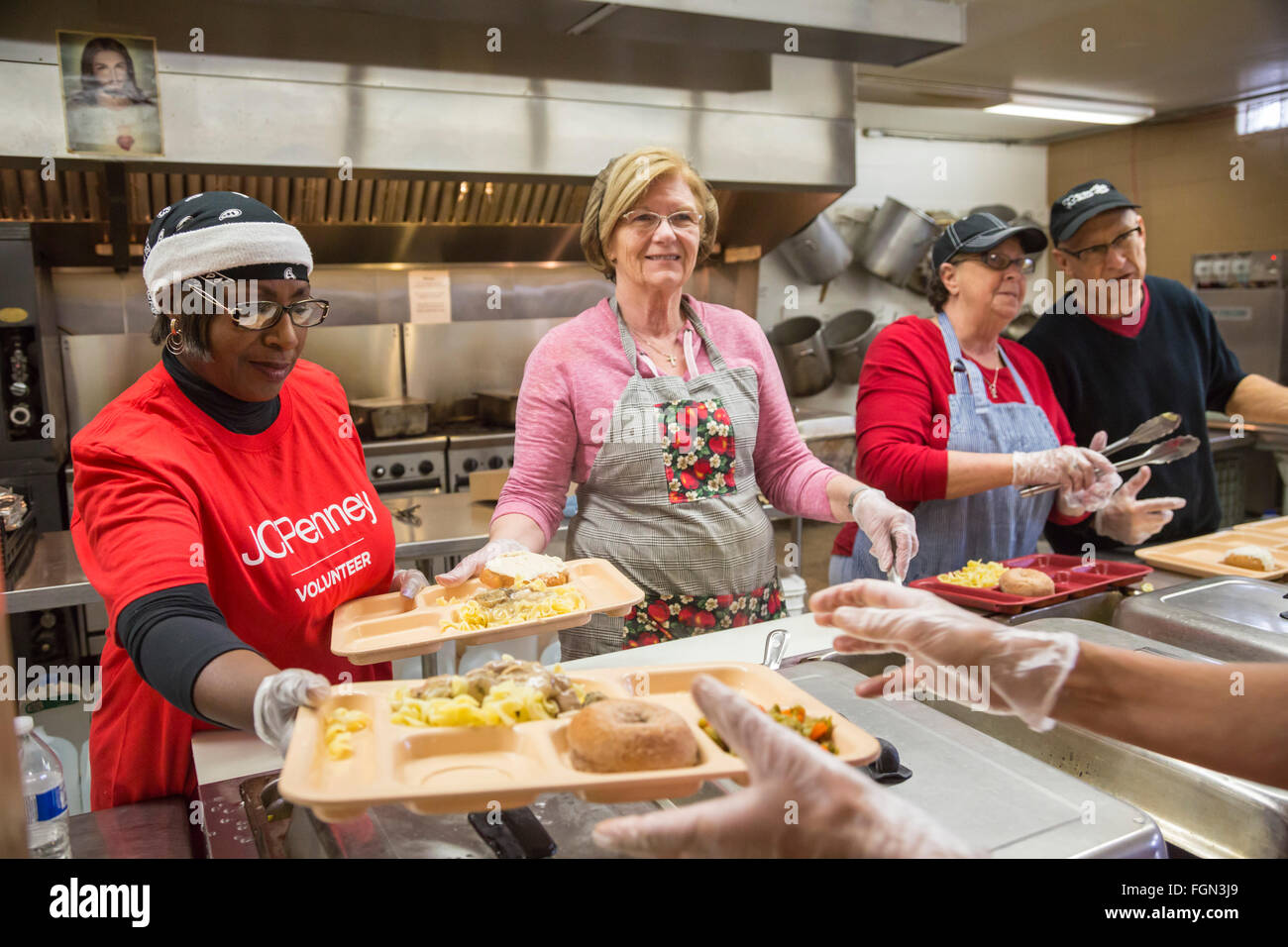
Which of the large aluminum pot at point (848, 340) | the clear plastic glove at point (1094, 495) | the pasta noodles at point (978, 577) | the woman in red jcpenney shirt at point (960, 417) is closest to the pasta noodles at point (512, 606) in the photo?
the pasta noodles at point (978, 577)

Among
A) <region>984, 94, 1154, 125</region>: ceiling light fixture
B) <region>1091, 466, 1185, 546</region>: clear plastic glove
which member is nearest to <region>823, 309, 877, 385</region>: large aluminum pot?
<region>984, 94, 1154, 125</region>: ceiling light fixture

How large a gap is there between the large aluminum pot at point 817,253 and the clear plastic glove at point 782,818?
605cm

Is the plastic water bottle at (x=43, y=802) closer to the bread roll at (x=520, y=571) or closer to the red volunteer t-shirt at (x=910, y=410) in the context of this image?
the bread roll at (x=520, y=571)

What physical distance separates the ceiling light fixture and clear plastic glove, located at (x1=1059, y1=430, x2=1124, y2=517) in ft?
15.1

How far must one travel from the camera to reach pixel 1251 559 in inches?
99.4

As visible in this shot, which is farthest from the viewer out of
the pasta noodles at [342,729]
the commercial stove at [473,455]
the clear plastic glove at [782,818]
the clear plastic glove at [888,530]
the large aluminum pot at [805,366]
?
the large aluminum pot at [805,366]

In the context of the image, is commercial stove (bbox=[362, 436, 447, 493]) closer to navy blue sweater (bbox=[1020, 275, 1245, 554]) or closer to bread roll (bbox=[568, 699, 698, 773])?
navy blue sweater (bbox=[1020, 275, 1245, 554])

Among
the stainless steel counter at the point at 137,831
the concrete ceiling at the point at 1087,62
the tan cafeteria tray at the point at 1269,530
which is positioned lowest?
the stainless steel counter at the point at 137,831

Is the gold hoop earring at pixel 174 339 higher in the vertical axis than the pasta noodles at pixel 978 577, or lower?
higher

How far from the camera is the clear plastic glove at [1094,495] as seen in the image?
8.66 feet

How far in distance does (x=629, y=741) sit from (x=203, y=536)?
0.93 metres

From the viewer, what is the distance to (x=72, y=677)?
3.79m

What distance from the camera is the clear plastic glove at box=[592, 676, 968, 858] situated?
82cm

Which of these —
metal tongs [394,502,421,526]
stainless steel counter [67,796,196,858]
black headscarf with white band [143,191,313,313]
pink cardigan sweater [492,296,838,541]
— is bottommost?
stainless steel counter [67,796,196,858]
